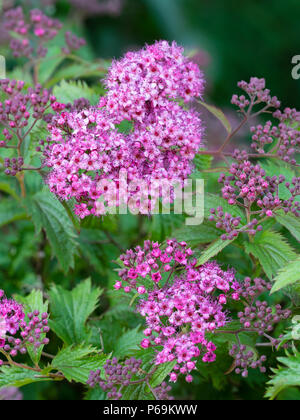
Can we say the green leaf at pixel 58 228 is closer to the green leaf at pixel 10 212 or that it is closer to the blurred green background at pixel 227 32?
the green leaf at pixel 10 212

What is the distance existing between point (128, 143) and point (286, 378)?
78cm

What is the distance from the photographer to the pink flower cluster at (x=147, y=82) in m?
1.70

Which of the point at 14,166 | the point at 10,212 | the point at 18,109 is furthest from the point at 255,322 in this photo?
the point at 10,212

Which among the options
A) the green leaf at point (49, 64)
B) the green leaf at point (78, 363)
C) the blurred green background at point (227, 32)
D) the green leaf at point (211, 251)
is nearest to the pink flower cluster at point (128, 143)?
the green leaf at point (211, 251)

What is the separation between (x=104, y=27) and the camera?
6.17 meters

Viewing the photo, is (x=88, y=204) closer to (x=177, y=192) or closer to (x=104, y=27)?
(x=177, y=192)

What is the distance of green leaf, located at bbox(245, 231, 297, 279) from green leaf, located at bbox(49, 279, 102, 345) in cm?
58

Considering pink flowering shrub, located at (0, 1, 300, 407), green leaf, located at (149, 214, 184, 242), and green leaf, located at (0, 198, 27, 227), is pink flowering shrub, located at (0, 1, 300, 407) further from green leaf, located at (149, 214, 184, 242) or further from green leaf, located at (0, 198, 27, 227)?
green leaf, located at (0, 198, 27, 227)

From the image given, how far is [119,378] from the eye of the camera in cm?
159

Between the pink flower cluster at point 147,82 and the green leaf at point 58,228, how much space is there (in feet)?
1.65

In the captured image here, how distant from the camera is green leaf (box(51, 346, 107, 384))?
170cm

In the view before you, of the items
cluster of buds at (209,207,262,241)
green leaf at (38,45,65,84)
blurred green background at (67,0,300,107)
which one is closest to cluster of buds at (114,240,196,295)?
cluster of buds at (209,207,262,241)

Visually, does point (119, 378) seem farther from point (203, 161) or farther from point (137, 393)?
point (203, 161)
